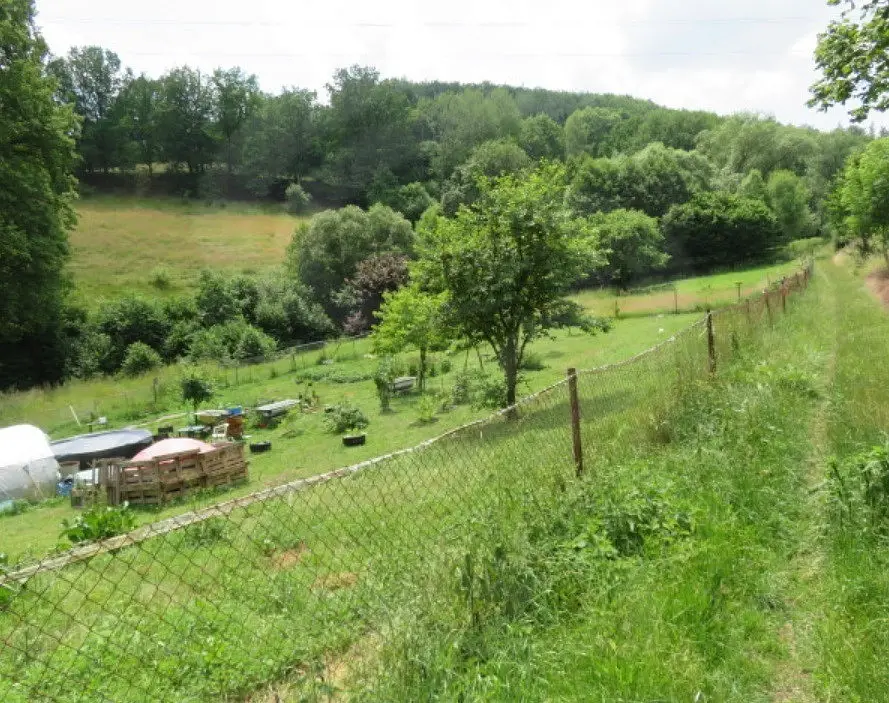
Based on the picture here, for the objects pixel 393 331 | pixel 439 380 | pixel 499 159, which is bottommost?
pixel 439 380

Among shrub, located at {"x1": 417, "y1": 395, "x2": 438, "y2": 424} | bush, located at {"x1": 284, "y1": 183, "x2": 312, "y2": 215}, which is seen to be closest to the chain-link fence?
shrub, located at {"x1": 417, "y1": 395, "x2": 438, "y2": 424}

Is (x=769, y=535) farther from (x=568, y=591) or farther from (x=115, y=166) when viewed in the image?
(x=115, y=166)

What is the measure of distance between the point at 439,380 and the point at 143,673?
22.5 metres

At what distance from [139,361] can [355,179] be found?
48603 millimetres

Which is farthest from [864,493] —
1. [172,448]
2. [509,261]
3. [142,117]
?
[142,117]

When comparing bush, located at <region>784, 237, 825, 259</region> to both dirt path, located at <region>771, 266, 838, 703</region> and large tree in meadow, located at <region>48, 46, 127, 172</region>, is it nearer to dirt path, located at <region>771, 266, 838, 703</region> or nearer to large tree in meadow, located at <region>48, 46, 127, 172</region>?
dirt path, located at <region>771, 266, 838, 703</region>

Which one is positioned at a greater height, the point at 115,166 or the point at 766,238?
the point at 115,166

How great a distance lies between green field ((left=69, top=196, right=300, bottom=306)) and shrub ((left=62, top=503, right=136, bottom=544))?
4148 centimetres

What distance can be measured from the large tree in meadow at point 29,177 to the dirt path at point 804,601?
33.7 metres

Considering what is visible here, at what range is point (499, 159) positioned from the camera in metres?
78.0

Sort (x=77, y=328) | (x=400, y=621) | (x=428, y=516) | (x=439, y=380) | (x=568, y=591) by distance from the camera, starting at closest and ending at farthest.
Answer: (x=400, y=621)
(x=568, y=591)
(x=428, y=516)
(x=439, y=380)
(x=77, y=328)

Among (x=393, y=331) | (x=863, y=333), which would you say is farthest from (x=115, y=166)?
(x=863, y=333)

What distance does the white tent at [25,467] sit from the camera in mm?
16703

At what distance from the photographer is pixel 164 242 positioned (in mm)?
62844
